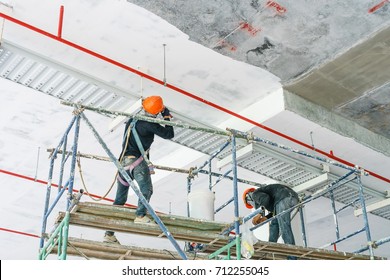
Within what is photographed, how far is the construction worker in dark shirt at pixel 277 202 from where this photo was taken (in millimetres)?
8688

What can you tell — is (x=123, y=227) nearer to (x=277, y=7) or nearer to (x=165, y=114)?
(x=165, y=114)

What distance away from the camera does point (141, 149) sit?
7328 mm

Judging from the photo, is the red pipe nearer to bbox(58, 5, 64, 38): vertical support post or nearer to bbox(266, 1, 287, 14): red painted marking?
bbox(58, 5, 64, 38): vertical support post

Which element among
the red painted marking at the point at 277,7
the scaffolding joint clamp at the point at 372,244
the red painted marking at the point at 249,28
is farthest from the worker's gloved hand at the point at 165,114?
the scaffolding joint clamp at the point at 372,244

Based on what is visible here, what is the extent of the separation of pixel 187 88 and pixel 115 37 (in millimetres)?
1488

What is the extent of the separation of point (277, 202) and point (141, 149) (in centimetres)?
265

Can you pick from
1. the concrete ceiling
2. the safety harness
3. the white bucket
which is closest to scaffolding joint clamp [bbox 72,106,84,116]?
the safety harness

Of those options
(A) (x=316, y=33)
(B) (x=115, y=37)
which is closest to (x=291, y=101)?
(A) (x=316, y=33)

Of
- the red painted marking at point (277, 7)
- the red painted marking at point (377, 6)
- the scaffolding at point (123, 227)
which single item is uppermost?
the red painted marking at point (277, 7)

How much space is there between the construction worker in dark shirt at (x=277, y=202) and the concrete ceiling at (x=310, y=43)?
1.24 meters

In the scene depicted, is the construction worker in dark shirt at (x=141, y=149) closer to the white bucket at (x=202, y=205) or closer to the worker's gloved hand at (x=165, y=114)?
the worker's gloved hand at (x=165, y=114)

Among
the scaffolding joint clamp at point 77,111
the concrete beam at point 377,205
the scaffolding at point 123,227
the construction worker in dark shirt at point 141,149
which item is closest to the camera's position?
the scaffolding at point 123,227

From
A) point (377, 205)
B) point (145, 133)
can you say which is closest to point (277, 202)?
point (145, 133)

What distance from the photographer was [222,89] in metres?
8.92
